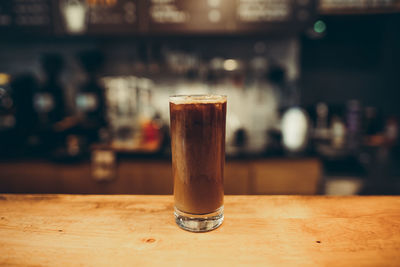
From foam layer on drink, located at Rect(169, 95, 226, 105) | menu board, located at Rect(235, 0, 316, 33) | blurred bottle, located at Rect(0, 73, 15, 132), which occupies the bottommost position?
blurred bottle, located at Rect(0, 73, 15, 132)

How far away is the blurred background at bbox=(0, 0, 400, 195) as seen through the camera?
7.39 feet

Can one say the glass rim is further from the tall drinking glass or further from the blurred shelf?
the blurred shelf

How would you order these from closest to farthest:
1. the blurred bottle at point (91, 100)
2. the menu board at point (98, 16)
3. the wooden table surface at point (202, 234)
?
the wooden table surface at point (202, 234)
the menu board at point (98, 16)
the blurred bottle at point (91, 100)

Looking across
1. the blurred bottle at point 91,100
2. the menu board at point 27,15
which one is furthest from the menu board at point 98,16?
the blurred bottle at point 91,100

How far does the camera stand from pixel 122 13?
2.33 metres

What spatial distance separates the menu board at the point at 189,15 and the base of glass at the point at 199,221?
2044 millimetres

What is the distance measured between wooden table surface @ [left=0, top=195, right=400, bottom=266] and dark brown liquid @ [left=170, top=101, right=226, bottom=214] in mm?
65

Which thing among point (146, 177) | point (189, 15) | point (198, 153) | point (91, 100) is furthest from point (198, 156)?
point (91, 100)

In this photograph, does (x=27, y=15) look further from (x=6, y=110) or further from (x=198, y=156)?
(x=198, y=156)

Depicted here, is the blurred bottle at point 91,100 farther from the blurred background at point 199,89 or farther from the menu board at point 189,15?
the menu board at point 189,15

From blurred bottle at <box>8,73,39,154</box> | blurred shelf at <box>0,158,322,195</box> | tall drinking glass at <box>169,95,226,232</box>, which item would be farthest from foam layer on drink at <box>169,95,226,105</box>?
blurred bottle at <box>8,73,39,154</box>

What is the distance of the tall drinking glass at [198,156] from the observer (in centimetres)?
55

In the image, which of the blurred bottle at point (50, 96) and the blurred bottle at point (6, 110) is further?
the blurred bottle at point (50, 96)

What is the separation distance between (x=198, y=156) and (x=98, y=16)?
7.41ft
